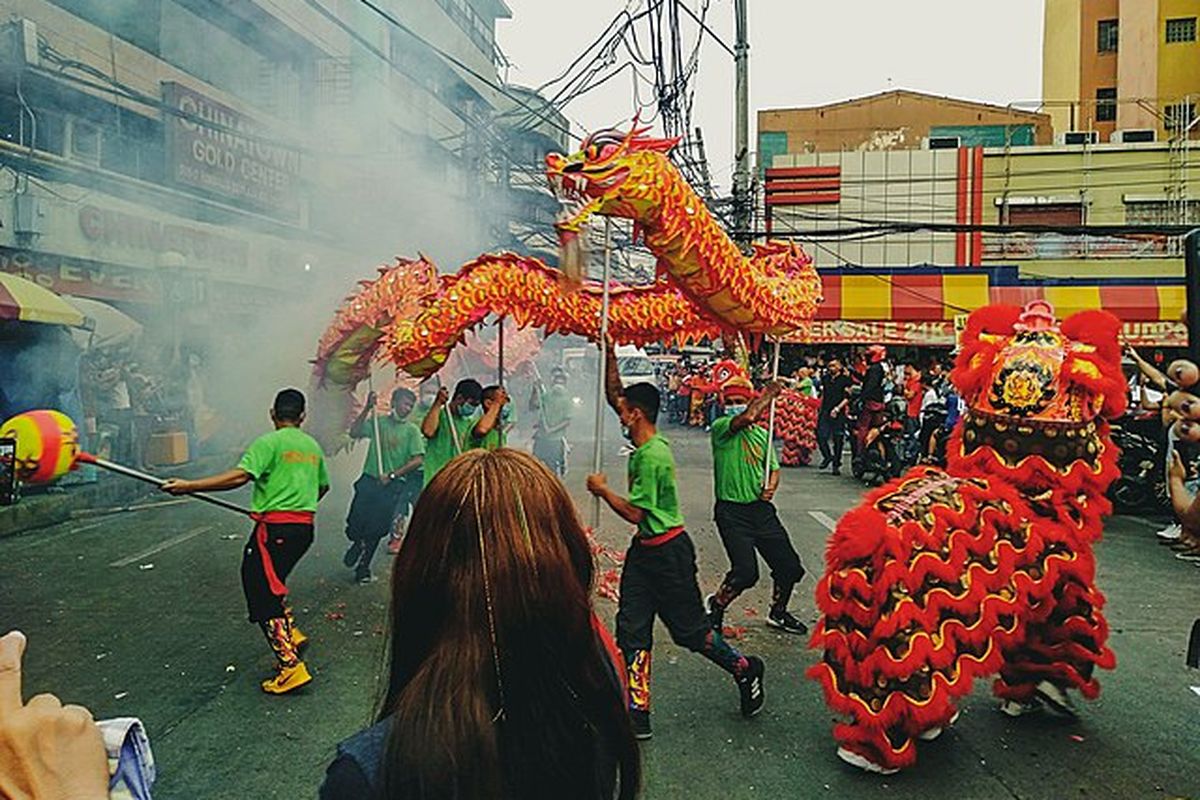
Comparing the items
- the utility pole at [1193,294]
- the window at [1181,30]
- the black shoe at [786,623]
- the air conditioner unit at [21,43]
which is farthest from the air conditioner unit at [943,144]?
the utility pole at [1193,294]

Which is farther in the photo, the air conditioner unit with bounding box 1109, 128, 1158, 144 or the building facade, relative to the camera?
the building facade

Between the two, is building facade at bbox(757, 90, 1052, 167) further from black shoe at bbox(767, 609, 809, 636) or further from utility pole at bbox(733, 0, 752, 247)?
black shoe at bbox(767, 609, 809, 636)

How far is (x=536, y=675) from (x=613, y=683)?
6.2 inches

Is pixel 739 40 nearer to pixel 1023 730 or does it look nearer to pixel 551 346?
pixel 551 346

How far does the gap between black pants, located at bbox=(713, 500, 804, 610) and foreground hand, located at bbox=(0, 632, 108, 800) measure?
4204 mm

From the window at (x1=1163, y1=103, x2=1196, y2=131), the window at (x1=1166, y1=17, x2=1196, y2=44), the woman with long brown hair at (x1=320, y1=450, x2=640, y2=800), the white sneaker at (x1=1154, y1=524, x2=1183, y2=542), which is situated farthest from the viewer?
the window at (x1=1166, y1=17, x2=1196, y2=44)

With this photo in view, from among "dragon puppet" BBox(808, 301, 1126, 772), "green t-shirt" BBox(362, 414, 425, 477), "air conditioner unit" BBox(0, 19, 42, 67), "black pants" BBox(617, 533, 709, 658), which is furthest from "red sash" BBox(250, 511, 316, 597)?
"air conditioner unit" BBox(0, 19, 42, 67)

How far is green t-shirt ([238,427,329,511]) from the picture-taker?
4.98 meters

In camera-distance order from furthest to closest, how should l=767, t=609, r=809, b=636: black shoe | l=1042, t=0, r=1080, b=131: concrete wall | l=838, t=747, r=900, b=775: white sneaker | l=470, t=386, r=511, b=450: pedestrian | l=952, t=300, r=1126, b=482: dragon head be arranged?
1. l=1042, t=0, r=1080, b=131: concrete wall
2. l=470, t=386, r=511, b=450: pedestrian
3. l=767, t=609, r=809, b=636: black shoe
4. l=952, t=300, r=1126, b=482: dragon head
5. l=838, t=747, r=900, b=775: white sneaker

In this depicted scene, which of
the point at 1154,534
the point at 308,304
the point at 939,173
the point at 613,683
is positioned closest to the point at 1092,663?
the point at 613,683

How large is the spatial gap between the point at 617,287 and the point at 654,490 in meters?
2.58

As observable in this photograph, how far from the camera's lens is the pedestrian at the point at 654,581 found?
435cm

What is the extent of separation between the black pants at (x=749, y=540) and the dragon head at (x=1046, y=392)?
50.1 inches

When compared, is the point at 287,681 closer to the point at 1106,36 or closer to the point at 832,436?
the point at 832,436
